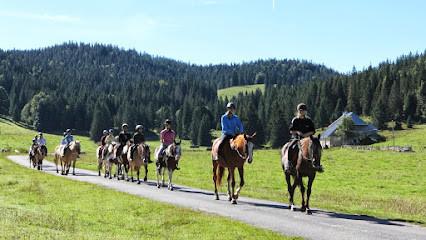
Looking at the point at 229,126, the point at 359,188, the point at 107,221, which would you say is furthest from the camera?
the point at 359,188

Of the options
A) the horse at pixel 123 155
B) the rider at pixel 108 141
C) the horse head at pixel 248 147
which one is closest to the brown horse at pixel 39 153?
the rider at pixel 108 141

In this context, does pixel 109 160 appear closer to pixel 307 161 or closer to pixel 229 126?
pixel 229 126

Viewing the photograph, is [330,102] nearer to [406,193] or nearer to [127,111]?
[127,111]

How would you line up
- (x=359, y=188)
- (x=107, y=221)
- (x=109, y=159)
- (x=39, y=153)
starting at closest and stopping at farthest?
(x=107, y=221), (x=109, y=159), (x=359, y=188), (x=39, y=153)

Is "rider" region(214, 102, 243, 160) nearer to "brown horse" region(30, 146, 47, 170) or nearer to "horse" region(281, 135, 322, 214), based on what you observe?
"horse" region(281, 135, 322, 214)

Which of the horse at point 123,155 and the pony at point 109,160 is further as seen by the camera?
the pony at point 109,160

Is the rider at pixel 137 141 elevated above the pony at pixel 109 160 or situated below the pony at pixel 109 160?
above

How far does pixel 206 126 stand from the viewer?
150500 millimetres

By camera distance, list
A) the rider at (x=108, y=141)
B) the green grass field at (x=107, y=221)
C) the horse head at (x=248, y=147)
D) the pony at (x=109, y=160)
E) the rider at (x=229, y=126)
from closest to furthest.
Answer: the green grass field at (x=107, y=221) → the horse head at (x=248, y=147) → the rider at (x=229, y=126) → the pony at (x=109, y=160) → the rider at (x=108, y=141)

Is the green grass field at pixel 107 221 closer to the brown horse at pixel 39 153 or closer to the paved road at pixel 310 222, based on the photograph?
the paved road at pixel 310 222

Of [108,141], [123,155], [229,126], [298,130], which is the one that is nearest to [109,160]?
[108,141]

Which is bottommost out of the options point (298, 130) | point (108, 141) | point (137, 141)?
point (108, 141)

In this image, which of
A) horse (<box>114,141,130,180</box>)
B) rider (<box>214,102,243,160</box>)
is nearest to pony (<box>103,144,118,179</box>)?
horse (<box>114,141,130,180</box>)

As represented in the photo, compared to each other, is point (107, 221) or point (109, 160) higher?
point (109, 160)
